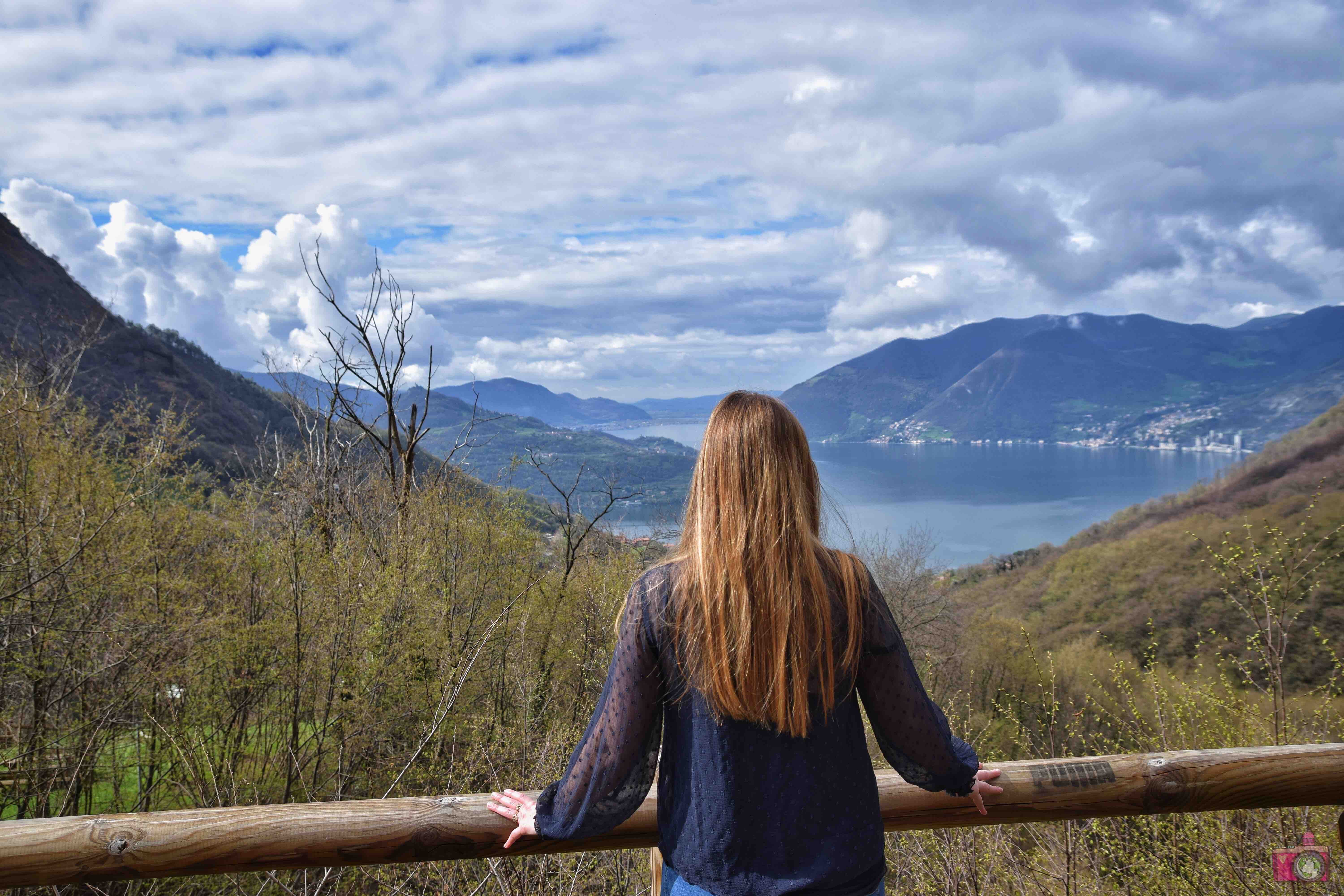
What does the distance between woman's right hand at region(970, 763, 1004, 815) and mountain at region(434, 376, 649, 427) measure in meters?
57.6

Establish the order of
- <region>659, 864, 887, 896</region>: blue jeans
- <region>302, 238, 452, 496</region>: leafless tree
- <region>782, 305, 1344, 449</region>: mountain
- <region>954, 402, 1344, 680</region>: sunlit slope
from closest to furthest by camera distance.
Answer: <region>659, 864, 887, 896</region>: blue jeans
<region>302, 238, 452, 496</region>: leafless tree
<region>954, 402, 1344, 680</region>: sunlit slope
<region>782, 305, 1344, 449</region>: mountain

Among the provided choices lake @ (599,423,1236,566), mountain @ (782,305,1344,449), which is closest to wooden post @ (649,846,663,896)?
lake @ (599,423,1236,566)

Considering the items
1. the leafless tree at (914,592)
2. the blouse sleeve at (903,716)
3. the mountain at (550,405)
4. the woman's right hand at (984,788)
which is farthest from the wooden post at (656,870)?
the mountain at (550,405)

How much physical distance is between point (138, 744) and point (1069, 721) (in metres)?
8.36

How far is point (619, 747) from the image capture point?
1266mm

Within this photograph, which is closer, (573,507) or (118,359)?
(573,507)

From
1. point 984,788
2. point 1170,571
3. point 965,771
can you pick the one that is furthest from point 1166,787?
point 1170,571

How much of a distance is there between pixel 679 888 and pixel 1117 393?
191245 millimetres

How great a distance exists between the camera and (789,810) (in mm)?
1246

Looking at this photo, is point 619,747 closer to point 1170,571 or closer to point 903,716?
point 903,716

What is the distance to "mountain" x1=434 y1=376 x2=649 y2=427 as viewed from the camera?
86.9 meters

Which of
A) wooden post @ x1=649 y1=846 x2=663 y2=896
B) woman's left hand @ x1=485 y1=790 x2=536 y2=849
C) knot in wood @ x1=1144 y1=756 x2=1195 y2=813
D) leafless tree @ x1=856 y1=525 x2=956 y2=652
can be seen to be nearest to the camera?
woman's left hand @ x1=485 y1=790 x2=536 y2=849

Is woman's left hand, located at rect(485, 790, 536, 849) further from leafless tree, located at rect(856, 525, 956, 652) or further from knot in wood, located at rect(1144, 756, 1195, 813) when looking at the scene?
leafless tree, located at rect(856, 525, 956, 652)

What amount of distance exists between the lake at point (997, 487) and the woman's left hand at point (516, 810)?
2848 centimetres
